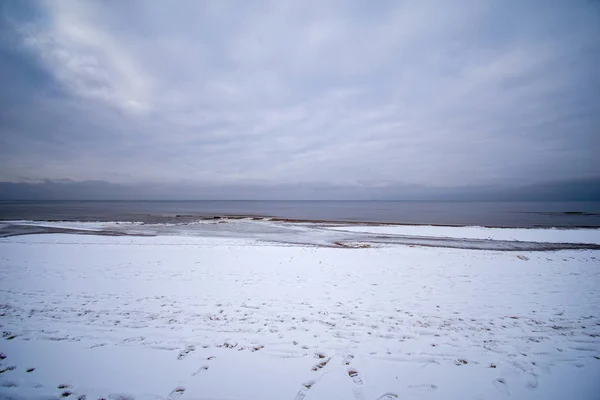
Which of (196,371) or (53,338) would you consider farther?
(53,338)

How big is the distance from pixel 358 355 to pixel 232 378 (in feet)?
7.67

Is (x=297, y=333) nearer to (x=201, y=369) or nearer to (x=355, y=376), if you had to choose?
(x=355, y=376)

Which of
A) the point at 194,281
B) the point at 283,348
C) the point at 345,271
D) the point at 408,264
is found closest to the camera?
the point at 283,348

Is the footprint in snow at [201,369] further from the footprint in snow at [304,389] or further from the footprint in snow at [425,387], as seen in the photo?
Result: the footprint in snow at [425,387]

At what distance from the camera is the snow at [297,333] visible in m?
3.97

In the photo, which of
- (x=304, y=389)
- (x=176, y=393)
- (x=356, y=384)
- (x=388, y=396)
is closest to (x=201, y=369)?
(x=176, y=393)

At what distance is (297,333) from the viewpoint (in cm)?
548

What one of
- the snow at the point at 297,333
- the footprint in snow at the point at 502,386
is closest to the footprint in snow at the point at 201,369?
the snow at the point at 297,333

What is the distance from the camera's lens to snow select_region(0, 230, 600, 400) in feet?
13.0

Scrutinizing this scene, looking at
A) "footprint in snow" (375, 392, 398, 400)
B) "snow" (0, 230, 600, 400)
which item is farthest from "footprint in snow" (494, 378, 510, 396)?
"footprint in snow" (375, 392, 398, 400)

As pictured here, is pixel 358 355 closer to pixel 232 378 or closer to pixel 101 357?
pixel 232 378

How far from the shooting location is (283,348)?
193 inches

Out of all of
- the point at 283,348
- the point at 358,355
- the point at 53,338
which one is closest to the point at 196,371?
the point at 283,348

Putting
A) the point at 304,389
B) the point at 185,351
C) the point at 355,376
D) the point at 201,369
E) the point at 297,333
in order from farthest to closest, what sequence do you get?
the point at 297,333 < the point at 185,351 < the point at 201,369 < the point at 355,376 < the point at 304,389
